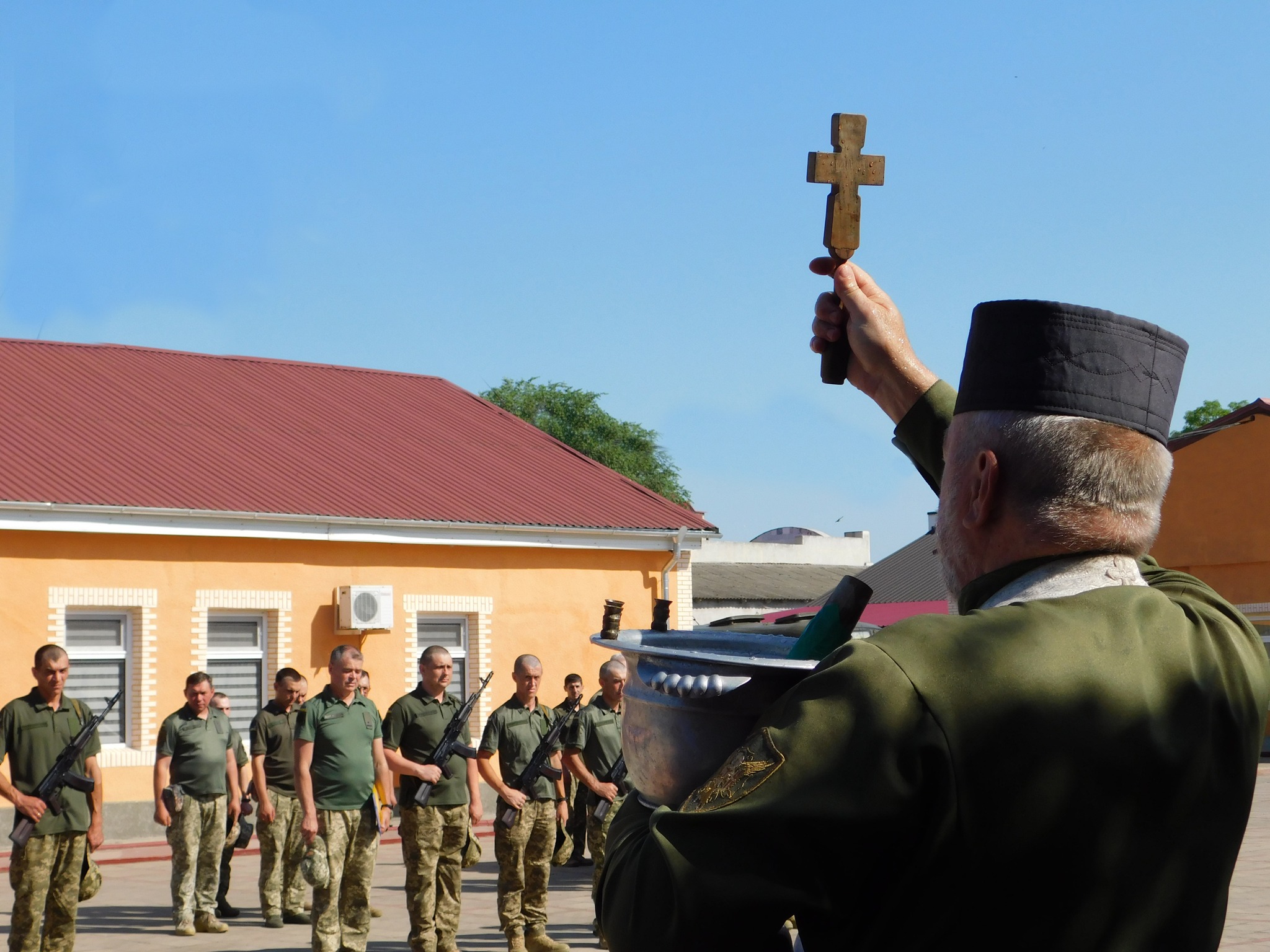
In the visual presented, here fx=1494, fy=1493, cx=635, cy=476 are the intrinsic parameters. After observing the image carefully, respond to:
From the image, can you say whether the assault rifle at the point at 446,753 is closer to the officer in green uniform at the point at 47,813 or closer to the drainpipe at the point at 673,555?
the officer in green uniform at the point at 47,813

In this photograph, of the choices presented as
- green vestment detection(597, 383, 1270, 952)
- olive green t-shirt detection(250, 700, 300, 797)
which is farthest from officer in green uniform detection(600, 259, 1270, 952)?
olive green t-shirt detection(250, 700, 300, 797)

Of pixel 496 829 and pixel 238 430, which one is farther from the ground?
pixel 238 430

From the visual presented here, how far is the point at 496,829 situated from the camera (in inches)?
455

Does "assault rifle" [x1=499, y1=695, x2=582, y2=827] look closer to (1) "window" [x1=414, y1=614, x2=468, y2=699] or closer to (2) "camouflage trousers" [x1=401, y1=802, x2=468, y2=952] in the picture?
(2) "camouflage trousers" [x1=401, y1=802, x2=468, y2=952]

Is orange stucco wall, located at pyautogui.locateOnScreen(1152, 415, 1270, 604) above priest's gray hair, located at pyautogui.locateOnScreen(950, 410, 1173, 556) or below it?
above

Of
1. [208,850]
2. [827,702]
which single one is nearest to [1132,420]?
[827,702]

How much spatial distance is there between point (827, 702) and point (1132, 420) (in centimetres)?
64

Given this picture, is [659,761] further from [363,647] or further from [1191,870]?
[363,647]

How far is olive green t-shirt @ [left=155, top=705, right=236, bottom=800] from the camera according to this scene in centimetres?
→ 1290

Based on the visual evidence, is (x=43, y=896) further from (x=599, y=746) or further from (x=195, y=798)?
(x=599, y=746)

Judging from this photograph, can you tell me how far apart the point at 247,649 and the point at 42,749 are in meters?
9.33

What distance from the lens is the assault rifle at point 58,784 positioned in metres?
10.1

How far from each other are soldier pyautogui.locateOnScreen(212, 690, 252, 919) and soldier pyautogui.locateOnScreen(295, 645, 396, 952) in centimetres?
224

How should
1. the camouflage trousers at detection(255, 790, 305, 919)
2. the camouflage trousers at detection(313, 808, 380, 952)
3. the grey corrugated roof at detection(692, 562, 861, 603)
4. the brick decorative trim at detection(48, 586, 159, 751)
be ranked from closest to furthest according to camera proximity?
the camouflage trousers at detection(313, 808, 380, 952), the camouflage trousers at detection(255, 790, 305, 919), the brick decorative trim at detection(48, 586, 159, 751), the grey corrugated roof at detection(692, 562, 861, 603)
